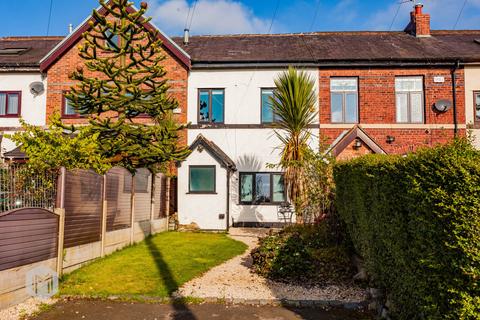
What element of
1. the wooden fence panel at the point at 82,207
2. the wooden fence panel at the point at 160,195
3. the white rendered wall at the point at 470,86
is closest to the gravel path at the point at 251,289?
the wooden fence panel at the point at 82,207

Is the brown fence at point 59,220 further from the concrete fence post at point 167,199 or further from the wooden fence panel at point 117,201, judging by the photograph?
the concrete fence post at point 167,199

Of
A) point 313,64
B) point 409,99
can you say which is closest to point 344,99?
point 313,64

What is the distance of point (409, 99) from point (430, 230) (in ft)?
51.3

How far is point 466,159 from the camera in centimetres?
320

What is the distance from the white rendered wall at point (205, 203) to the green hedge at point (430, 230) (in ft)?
35.0

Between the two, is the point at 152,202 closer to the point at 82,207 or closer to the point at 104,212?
the point at 104,212

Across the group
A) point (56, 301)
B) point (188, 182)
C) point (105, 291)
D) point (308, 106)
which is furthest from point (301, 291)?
point (188, 182)

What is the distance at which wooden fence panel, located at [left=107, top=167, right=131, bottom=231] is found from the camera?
993cm

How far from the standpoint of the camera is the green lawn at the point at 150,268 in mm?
6902

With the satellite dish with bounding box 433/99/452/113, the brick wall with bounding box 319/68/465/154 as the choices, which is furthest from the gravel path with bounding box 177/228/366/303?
the satellite dish with bounding box 433/99/452/113

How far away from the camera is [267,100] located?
1784cm

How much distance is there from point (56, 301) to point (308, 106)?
941 centimetres

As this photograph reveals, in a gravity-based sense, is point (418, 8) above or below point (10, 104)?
above

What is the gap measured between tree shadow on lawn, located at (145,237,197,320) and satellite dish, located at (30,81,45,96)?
11111 millimetres
